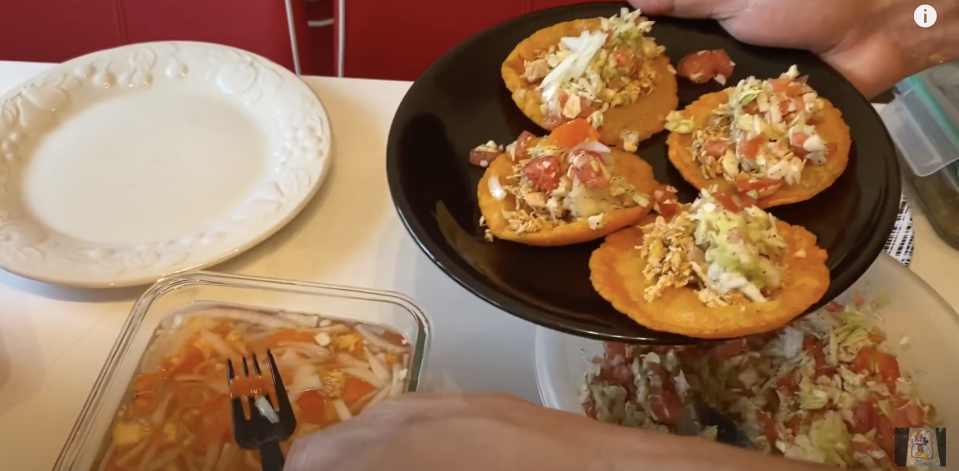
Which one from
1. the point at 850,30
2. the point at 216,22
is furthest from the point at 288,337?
the point at 216,22

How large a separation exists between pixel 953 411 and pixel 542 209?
0.63m

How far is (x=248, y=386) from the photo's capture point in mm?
917

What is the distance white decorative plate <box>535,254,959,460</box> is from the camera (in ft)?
3.16

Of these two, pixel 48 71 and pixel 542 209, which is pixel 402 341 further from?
pixel 48 71

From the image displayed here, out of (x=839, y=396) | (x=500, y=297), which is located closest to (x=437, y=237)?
(x=500, y=297)

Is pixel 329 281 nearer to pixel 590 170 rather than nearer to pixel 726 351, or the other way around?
pixel 590 170

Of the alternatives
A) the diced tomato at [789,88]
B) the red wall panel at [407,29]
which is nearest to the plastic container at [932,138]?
the diced tomato at [789,88]

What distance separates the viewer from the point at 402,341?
0.99m

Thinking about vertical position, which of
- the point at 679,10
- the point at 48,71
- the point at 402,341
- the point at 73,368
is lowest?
the point at 73,368

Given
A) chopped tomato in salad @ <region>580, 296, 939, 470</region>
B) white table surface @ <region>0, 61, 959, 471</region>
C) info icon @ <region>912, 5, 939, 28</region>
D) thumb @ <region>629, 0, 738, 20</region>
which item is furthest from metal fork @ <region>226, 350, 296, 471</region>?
info icon @ <region>912, 5, 939, 28</region>

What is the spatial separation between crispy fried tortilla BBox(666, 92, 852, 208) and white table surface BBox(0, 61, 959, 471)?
261 millimetres

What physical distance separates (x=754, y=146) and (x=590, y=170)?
304mm

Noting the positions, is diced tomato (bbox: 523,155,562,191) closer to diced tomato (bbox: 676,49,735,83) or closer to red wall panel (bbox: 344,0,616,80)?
diced tomato (bbox: 676,49,735,83)

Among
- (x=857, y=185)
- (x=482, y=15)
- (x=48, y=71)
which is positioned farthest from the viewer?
(x=482, y=15)
